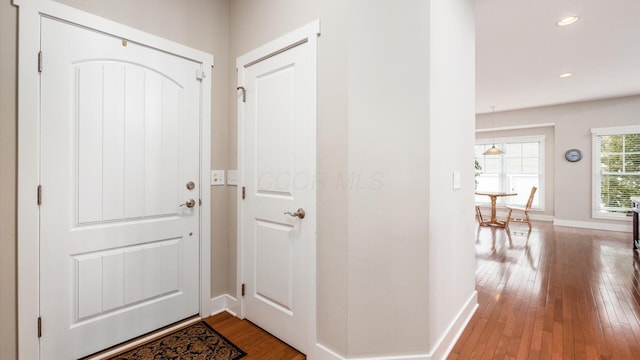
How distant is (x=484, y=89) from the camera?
17.3 ft

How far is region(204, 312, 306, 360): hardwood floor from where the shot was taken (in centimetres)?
183

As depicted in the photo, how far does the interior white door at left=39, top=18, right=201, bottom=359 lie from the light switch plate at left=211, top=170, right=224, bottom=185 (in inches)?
5.9

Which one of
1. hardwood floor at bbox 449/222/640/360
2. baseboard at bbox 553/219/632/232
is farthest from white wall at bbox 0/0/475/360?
baseboard at bbox 553/219/632/232

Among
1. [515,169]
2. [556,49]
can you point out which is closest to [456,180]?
[556,49]

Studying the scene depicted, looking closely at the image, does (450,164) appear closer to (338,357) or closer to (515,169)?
(338,357)

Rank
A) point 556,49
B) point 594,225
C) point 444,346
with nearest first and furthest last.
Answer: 1. point 444,346
2. point 556,49
3. point 594,225

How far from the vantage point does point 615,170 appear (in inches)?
233

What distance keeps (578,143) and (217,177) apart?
7823 millimetres

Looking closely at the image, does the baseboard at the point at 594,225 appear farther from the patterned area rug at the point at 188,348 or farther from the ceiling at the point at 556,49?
the patterned area rug at the point at 188,348

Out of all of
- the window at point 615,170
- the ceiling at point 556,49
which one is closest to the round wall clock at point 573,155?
the window at point 615,170

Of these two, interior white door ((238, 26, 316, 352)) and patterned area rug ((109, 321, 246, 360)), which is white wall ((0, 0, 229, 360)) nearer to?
interior white door ((238, 26, 316, 352))

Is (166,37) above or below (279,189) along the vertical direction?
above

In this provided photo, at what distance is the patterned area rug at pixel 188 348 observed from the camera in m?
1.78

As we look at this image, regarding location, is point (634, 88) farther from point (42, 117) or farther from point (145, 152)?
point (42, 117)
